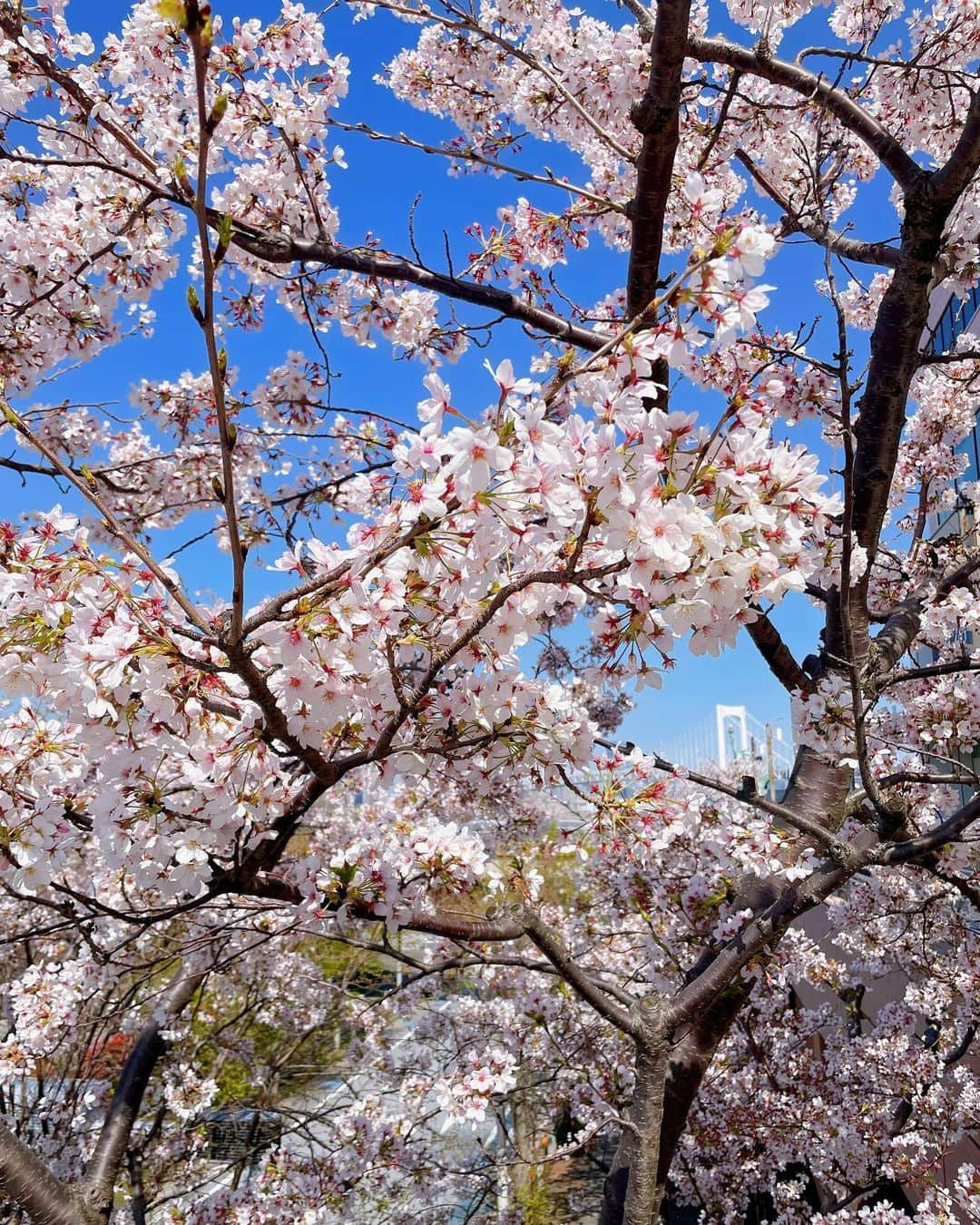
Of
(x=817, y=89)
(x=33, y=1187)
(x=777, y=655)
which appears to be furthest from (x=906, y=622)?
(x=33, y=1187)

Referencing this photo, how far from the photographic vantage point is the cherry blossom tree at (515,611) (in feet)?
4.08

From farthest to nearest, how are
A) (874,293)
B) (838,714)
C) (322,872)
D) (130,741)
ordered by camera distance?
(874,293)
(838,714)
(322,872)
(130,741)

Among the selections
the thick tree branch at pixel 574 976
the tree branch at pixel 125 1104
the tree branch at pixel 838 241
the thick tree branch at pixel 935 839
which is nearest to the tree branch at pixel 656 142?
the tree branch at pixel 838 241

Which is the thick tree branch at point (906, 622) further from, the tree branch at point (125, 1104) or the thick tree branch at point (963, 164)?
the tree branch at point (125, 1104)

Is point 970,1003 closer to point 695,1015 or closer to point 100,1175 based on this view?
point 695,1015

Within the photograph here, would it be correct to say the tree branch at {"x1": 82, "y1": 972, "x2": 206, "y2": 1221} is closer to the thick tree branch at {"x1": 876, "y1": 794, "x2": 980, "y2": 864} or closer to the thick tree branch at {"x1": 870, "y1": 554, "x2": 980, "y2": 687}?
the thick tree branch at {"x1": 876, "y1": 794, "x2": 980, "y2": 864}

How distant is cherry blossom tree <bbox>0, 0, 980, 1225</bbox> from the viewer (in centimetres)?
124

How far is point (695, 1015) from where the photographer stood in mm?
2359

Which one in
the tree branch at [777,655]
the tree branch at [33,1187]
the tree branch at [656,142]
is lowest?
the tree branch at [33,1187]

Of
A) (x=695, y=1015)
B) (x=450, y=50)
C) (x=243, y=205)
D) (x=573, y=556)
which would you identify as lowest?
(x=695, y=1015)

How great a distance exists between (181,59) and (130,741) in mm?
3032

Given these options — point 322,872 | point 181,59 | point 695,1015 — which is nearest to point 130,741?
point 322,872

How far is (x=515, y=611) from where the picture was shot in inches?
61.2

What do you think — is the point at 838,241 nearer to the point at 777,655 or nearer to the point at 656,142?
the point at 656,142
